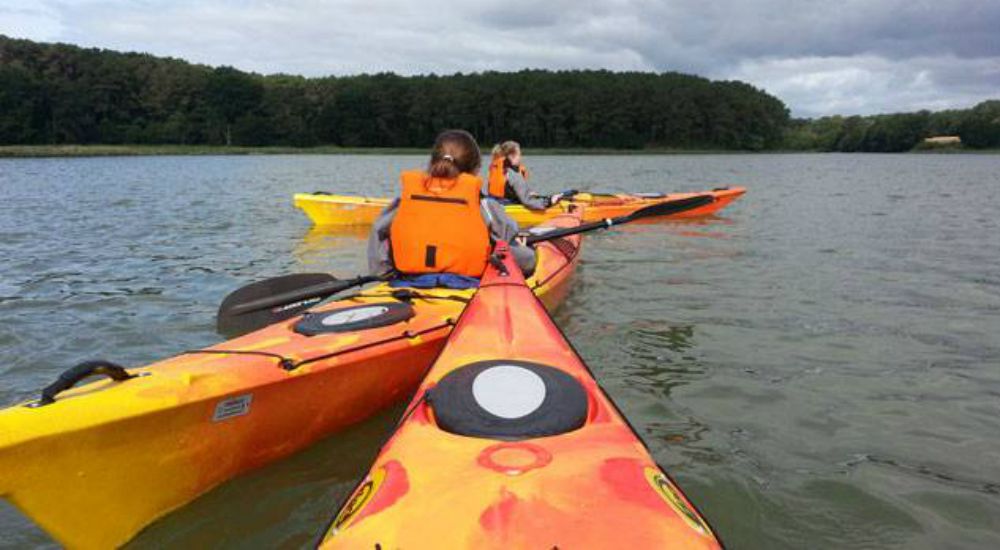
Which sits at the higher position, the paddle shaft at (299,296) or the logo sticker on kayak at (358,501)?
the paddle shaft at (299,296)

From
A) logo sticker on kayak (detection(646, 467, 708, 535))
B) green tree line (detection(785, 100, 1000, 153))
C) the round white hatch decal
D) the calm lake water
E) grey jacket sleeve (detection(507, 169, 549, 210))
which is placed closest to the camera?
logo sticker on kayak (detection(646, 467, 708, 535))

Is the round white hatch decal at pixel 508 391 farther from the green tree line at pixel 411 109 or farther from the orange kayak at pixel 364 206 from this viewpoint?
the green tree line at pixel 411 109

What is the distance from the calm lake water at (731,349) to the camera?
310 centimetres

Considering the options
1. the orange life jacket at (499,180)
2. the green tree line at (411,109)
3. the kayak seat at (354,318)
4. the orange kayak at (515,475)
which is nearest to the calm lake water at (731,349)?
the kayak seat at (354,318)

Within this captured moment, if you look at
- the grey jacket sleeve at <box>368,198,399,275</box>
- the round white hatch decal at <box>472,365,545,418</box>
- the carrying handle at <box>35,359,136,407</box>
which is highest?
the grey jacket sleeve at <box>368,198,399,275</box>

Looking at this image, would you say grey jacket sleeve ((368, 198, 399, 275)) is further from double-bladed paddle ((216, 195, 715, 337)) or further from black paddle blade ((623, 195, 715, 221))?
black paddle blade ((623, 195, 715, 221))

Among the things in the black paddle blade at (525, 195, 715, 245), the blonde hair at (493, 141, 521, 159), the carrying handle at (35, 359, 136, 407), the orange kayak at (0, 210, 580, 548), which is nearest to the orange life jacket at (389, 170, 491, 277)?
the orange kayak at (0, 210, 580, 548)

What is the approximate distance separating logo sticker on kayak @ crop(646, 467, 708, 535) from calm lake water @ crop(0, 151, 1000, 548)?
108cm

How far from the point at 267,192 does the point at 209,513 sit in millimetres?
19107

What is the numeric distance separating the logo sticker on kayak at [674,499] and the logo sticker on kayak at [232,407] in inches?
70.5

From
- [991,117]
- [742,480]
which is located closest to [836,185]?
[742,480]

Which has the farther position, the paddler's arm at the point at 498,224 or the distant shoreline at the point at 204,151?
the distant shoreline at the point at 204,151

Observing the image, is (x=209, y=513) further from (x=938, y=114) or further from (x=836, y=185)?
(x=938, y=114)

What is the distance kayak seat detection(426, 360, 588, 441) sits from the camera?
233 centimetres
